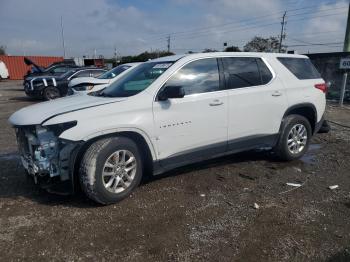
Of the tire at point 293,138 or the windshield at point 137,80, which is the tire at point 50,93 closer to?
the windshield at point 137,80

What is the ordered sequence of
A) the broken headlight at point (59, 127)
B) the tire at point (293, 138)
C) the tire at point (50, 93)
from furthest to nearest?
the tire at point (50, 93) < the tire at point (293, 138) < the broken headlight at point (59, 127)

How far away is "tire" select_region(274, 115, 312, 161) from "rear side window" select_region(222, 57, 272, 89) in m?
0.86

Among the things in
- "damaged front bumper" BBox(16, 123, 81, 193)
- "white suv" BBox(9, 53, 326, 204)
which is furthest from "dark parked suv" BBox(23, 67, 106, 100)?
"damaged front bumper" BBox(16, 123, 81, 193)

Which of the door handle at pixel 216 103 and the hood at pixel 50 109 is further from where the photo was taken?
the door handle at pixel 216 103

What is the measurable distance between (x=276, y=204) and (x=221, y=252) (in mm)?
1312

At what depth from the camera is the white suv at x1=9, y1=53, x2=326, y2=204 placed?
12.8ft

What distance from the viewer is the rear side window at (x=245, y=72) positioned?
4.97 metres

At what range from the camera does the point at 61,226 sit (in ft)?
12.0

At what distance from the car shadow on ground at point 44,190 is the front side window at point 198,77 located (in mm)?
1293

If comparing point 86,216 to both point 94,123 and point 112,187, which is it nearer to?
point 112,187

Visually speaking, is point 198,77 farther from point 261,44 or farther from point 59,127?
point 261,44

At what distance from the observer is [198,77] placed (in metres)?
4.67

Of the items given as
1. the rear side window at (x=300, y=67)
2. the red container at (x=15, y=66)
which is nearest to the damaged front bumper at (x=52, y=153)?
the rear side window at (x=300, y=67)

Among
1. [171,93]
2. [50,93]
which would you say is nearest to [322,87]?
[171,93]
